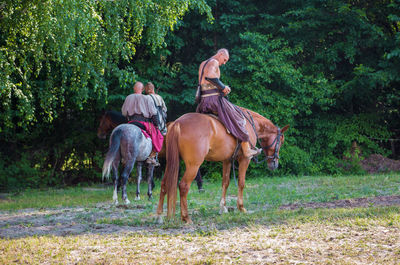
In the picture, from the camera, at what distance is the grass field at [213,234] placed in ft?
16.2

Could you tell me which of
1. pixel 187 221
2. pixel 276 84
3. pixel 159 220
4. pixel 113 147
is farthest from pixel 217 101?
pixel 276 84

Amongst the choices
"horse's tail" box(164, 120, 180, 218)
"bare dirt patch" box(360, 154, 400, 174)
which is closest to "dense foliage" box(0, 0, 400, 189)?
"bare dirt patch" box(360, 154, 400, 174)

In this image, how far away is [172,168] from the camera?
6789 mm

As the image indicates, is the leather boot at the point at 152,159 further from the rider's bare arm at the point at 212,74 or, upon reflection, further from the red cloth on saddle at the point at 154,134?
the rider's bare arm at the point at 212,74

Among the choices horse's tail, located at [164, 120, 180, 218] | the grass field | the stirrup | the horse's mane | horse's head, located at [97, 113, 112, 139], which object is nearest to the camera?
the grass field

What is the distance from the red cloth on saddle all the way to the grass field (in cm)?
141

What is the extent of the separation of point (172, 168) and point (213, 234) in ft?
4.18

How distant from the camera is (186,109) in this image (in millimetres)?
17047

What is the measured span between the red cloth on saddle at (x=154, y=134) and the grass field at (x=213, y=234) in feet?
4.61

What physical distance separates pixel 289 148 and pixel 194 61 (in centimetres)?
489

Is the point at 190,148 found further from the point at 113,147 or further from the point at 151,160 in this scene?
the point at 151,160

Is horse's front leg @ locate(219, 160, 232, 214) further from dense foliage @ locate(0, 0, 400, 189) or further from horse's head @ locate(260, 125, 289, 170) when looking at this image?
dense foliage @ locate(0, 0, 400, 189)

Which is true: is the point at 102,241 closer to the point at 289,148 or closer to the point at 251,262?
the point at 251,262

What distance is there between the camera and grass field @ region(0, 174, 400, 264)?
4938 mm
